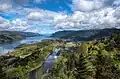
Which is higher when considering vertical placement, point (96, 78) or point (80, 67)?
point (80, 67)

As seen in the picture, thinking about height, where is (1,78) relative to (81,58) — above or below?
below

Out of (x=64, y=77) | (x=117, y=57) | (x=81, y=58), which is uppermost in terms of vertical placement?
(x=81, y=58)

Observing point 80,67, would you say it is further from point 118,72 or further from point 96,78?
point 118,72

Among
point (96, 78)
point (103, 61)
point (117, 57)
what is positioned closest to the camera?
point (96, 78)

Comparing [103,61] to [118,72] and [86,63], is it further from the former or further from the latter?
[86,63]

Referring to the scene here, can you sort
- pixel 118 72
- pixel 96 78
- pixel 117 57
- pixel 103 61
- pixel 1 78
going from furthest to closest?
pixel 117 57 → pixel 103 61 → pixel 118 72 → pixel 1 78 → pixel 96 78

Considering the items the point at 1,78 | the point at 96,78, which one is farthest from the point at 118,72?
the point at 1,78

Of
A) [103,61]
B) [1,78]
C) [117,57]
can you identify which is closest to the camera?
[1,78]

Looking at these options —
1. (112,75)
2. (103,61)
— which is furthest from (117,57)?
(112,75)

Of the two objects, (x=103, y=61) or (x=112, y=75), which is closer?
(x=112, y=75)
